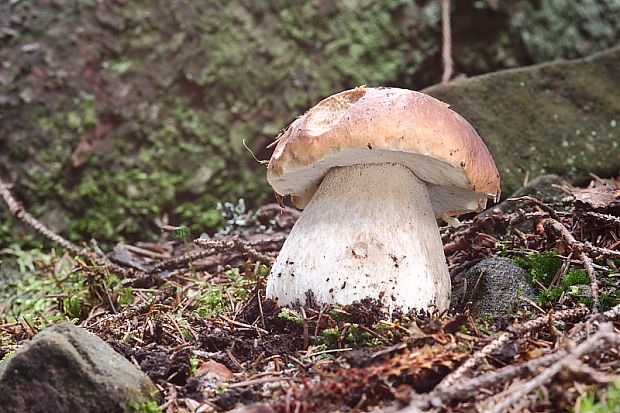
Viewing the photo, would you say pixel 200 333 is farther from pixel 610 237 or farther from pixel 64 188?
pixel 64 188

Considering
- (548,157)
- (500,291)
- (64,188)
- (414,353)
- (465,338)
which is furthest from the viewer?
(64,188)

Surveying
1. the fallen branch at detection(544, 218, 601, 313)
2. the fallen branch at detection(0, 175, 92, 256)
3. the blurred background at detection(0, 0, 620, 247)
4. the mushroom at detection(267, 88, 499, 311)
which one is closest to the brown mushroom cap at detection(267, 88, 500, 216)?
the mushroom at detection(267, 88, 499, 311)

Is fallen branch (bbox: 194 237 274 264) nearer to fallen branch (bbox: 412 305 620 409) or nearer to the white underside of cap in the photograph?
the white underside of cap

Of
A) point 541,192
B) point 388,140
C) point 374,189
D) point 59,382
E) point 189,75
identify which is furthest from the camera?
point 189,75

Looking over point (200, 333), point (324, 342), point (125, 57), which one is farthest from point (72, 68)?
point (324, 342)

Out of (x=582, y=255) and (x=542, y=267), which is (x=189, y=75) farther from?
A: (x=582, y=255)

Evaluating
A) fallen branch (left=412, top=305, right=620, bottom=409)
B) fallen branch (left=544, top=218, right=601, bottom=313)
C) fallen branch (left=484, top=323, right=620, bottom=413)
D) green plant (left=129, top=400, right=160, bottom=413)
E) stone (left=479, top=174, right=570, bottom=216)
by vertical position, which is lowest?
stone (left=479, top=174, right=570, bottom=216)

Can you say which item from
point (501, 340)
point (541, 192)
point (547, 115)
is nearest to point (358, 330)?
point (501, 340)
